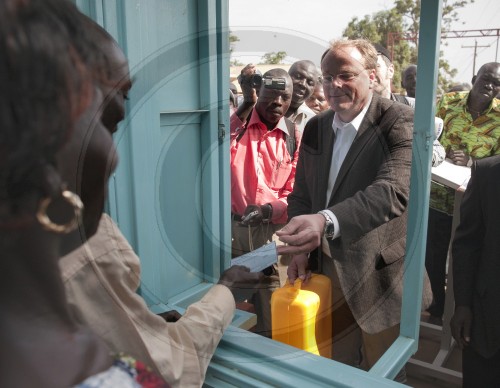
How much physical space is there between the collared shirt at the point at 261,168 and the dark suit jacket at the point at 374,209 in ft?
0.95

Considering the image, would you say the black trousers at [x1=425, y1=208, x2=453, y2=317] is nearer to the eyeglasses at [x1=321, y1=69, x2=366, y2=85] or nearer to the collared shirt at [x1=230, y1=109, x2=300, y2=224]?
the collared shirt at [x1=230, y1=109, x2=300, y2=224]

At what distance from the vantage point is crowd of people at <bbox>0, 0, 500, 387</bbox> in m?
0.48

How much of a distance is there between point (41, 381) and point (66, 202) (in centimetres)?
19

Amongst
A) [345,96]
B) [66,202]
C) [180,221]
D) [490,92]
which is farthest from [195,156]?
[490,92]

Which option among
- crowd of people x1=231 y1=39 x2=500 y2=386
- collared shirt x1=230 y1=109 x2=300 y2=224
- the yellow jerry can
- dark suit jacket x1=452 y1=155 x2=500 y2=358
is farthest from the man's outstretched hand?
dark suit jacket x1=452 y1=155 x2=500 y2=358

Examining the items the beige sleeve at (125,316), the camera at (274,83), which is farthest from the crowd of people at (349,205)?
the beige sleeve at (125,316)

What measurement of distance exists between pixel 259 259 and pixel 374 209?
477 millimetres

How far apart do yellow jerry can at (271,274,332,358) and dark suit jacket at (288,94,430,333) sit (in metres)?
0.16

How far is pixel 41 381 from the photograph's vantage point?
493mm

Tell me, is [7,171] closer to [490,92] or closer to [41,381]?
[41,381]

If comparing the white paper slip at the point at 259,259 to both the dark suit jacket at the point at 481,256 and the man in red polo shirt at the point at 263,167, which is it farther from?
the dark suit jacket at the point at 481,256

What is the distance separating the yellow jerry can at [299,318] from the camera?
1.34 meters

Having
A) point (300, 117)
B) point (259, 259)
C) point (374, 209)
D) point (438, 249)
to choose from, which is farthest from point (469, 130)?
point (259, 259)

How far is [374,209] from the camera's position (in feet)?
4.85
